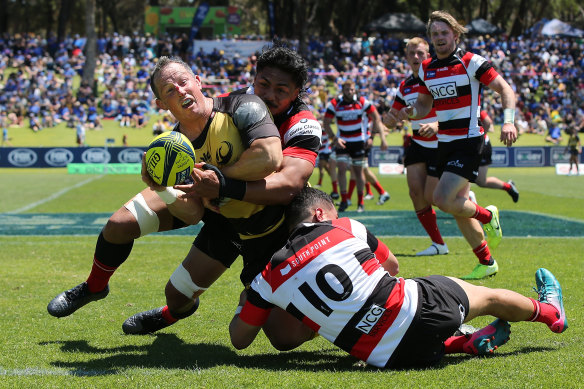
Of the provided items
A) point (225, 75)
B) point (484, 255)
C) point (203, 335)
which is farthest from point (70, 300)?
point (225, 75)

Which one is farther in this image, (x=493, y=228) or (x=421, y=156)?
(x=421, y=156)

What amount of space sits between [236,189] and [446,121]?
3556 mm

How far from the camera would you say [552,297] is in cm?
434

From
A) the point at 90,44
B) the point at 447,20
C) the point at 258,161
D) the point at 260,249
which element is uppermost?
the point at 447,20

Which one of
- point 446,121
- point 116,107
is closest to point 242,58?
point 116,107

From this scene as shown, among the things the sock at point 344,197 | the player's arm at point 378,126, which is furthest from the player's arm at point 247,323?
the sock at point 344,197

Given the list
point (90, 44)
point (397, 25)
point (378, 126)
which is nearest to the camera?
point (378, 126)

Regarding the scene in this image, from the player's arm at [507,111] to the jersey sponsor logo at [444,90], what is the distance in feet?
1.21

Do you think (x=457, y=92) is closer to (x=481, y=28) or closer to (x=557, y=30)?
(x=481, y=28)

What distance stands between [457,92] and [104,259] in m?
3.83

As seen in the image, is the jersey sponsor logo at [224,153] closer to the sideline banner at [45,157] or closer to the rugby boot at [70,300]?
the rugby boot at [70,300]

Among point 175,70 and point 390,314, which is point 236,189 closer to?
point 175,70

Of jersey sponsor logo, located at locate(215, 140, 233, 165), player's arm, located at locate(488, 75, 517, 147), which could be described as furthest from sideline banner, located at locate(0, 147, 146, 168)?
jersey sponsor logo, located at locate(215, 140, 233, 165)

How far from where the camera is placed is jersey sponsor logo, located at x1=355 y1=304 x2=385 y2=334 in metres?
3.73
